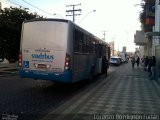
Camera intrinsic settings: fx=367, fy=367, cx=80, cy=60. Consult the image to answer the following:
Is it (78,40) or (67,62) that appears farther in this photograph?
(78,40)

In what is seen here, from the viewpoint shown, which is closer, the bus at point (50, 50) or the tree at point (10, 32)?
the bus at point (50, 50)

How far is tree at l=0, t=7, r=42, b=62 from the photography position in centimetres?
3262

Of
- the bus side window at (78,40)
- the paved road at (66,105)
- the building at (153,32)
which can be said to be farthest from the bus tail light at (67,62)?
the building at (153,32)

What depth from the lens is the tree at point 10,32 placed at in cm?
3262

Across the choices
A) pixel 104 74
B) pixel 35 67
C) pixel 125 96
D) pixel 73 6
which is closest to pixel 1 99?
pixel 35 67

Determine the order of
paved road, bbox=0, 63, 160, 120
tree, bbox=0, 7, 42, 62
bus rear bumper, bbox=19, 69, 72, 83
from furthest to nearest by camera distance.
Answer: tree, bbox=0, 7, 42, 62 < bus rear bumper, bbox=19, 69, 72, 83 < paved road, bbox=0, 63, 160, 120

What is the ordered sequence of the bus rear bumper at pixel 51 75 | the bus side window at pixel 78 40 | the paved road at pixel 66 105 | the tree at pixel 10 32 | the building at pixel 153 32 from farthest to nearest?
the tree at pixel 10 32 < the building at pixel 153 32 < the bus side window at pixel 78 40 < the bus rear bumper at pixel 51 75 < the paved road at pixel 66 105

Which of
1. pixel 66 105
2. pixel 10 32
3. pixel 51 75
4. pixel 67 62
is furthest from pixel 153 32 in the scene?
pixel 10 32

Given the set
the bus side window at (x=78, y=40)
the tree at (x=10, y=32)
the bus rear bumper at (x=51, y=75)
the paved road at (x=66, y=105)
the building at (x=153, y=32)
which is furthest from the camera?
the tree at (x=10, y=32)

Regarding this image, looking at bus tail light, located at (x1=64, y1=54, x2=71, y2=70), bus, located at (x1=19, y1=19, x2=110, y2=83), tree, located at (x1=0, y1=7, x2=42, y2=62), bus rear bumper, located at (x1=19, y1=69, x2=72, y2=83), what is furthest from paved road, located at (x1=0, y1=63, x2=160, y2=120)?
tree, located at (x1=0, y1=7, x2=42, y2=62)

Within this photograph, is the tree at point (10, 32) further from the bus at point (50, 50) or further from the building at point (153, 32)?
the bus at point (50, 50)

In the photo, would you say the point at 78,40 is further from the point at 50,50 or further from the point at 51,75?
the point at 51,75

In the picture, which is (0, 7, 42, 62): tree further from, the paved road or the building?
the paved road

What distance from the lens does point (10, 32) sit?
3278 cm
